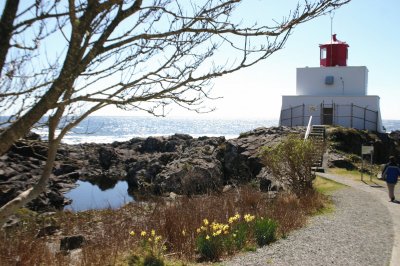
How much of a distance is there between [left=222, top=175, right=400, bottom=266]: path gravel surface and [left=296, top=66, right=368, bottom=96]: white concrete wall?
23.0 meters

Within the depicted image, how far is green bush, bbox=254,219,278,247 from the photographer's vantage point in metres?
8.76

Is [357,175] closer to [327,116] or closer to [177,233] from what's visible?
[327,116]

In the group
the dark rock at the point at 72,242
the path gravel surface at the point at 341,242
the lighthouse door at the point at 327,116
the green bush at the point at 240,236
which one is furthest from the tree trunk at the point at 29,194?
the lighthouse door at the point at 327,116

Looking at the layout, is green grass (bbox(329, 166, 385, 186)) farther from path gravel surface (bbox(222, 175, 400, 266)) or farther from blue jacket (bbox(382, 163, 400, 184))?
path gravel surface (bbox(222, 175, 400, 266))

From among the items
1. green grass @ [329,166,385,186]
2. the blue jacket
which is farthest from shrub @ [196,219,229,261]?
green grass @ [329,166,385,186]

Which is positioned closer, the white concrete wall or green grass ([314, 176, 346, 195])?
green grass ([314, 176, 346, 195])

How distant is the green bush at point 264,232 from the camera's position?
8.76 metres

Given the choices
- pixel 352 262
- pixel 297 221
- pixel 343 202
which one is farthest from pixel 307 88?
pixel 352 262

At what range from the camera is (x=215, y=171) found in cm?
2420

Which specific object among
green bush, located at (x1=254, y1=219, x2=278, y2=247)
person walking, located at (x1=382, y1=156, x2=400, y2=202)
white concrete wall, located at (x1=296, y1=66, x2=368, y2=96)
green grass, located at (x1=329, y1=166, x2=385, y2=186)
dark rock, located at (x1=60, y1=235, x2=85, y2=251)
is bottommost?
dark rock, located at (x1=60, y1=235, x2=85, y2=251)

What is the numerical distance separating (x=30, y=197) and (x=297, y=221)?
7721mm

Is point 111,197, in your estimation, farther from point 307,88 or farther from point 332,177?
point 307,88

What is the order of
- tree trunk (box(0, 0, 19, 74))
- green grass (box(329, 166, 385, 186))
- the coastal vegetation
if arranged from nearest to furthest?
tree trunk (box(0, 0, 19, 74)) < the coastal vegetation < green grass (box(329, 166, 385, 186))

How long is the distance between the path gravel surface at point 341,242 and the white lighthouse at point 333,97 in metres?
20.9
